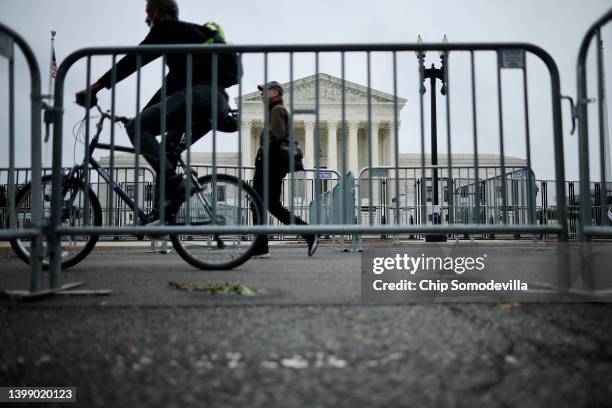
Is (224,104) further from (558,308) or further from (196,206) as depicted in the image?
(558,308)

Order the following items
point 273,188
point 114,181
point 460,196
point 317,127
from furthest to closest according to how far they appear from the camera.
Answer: point 460,196 → point 273,188 → point 114,181 → point 317,127

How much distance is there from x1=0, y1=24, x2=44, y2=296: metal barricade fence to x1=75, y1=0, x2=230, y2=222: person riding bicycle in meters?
0.69

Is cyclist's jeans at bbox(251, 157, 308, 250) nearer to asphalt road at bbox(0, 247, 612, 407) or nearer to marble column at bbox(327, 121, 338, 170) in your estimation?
asphalt road at bbox(0, 247, 612, 407)

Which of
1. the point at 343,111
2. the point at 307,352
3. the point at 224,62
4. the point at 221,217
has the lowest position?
the point at 307,352

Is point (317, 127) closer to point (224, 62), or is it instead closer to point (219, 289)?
point (224, 62)

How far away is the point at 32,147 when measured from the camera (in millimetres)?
2479

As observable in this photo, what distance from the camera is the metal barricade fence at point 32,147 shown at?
2.39 metres

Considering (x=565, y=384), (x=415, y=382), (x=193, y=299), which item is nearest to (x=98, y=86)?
(x=193, y=299)

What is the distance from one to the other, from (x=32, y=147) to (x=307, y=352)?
186 cm

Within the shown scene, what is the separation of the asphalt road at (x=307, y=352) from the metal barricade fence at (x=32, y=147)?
0.66 feet

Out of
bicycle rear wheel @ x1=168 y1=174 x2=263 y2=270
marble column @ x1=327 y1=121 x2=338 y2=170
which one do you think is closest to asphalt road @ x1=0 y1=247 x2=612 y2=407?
bicycle rear wheel @ x1=168 y1=174 x2=263 y2=270

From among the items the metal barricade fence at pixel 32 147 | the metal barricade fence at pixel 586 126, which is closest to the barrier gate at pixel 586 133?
the metal barricade fence at pixel 586 126

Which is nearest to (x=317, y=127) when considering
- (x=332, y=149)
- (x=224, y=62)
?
(x=224, y=62)

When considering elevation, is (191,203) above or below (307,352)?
above
